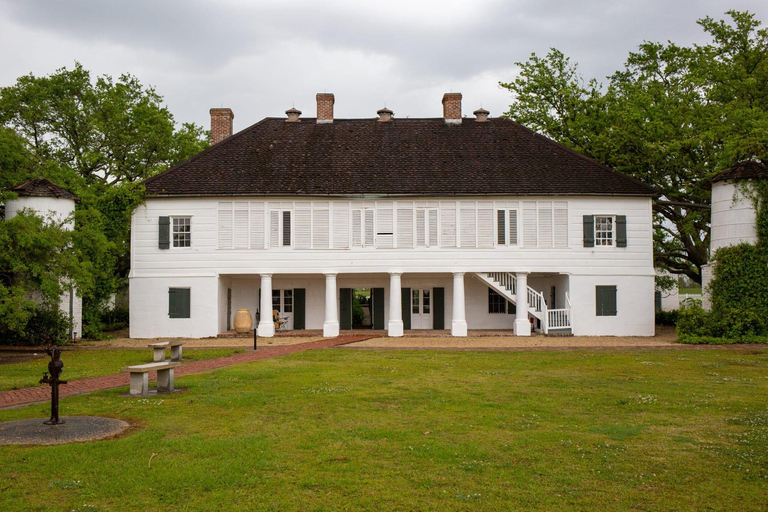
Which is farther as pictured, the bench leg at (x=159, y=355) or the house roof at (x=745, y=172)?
the house roof at (x=745, y=172)

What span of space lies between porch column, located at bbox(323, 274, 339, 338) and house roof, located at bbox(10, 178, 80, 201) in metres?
10.9

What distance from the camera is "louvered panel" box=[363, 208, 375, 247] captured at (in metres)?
28.6

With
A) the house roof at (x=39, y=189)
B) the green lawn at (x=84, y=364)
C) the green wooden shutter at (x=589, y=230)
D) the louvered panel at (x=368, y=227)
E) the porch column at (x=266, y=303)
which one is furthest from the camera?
the louvered panel at (x=368, y=227)

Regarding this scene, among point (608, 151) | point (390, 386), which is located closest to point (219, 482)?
point (390, 386)

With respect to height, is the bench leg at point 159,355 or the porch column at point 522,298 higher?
the porch column at point 522,298

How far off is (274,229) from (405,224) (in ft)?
18.5

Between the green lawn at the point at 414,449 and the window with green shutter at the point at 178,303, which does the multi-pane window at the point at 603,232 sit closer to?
the green lawn at the point at 414,449

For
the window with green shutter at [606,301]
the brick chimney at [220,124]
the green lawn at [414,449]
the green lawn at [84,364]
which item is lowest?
the green lawn at [414,449]

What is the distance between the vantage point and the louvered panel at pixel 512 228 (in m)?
28.6

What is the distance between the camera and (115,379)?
15031 mm

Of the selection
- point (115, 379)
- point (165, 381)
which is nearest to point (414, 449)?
point (165, 381)

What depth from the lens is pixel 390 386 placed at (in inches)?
546

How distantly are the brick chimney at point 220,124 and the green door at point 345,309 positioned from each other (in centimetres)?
991

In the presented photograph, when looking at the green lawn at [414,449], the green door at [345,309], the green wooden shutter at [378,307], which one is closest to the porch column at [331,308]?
the green door at [345,309]
